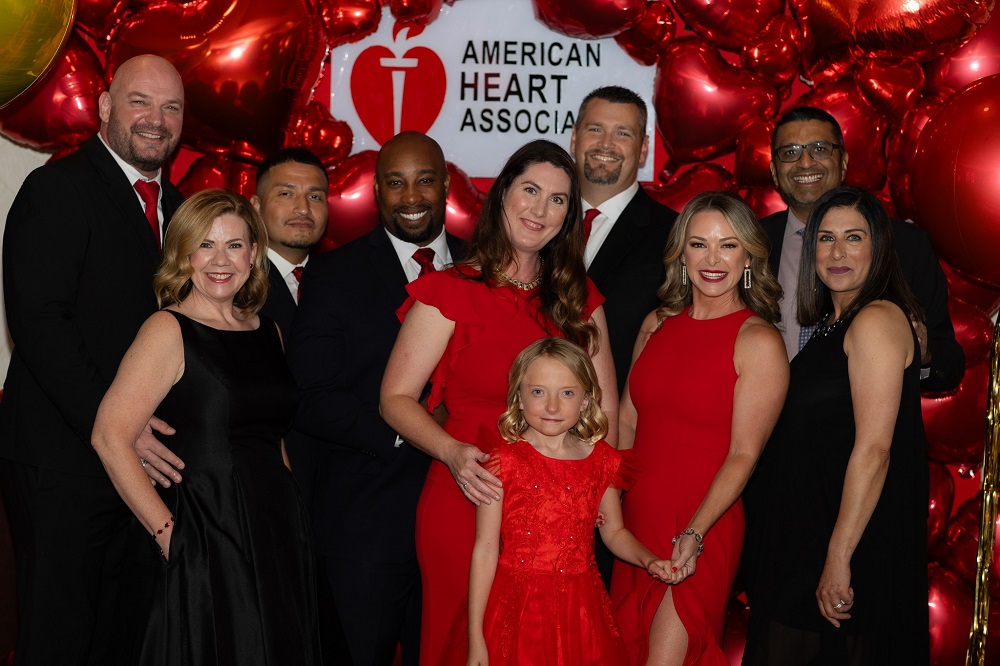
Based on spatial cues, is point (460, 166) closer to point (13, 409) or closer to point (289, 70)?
point (289, 70)

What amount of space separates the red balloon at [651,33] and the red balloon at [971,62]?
3.12 ft

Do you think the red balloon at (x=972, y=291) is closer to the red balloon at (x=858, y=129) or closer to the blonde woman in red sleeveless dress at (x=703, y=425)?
the red balloon at (x=858, y=129)

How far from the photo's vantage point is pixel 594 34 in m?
4.00

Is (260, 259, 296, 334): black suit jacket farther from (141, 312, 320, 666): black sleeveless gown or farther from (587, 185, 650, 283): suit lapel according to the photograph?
(587, 185, 650, 283): suit lapel

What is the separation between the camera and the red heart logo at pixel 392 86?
425cm

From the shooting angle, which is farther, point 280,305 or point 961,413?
point 961,413

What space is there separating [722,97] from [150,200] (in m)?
2.01

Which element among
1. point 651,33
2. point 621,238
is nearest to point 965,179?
point 621,238

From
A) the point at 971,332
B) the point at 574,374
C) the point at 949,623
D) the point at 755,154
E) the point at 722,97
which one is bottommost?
the point at 949,623

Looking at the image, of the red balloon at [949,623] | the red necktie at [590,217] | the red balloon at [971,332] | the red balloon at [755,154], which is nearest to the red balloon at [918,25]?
the red balloon at [755,154]

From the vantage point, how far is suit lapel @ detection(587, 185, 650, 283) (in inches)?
136

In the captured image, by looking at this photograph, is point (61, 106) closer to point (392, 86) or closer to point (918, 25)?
point (392, 86)

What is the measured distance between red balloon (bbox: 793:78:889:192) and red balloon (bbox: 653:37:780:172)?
208 mm

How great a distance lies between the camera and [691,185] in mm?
4000
